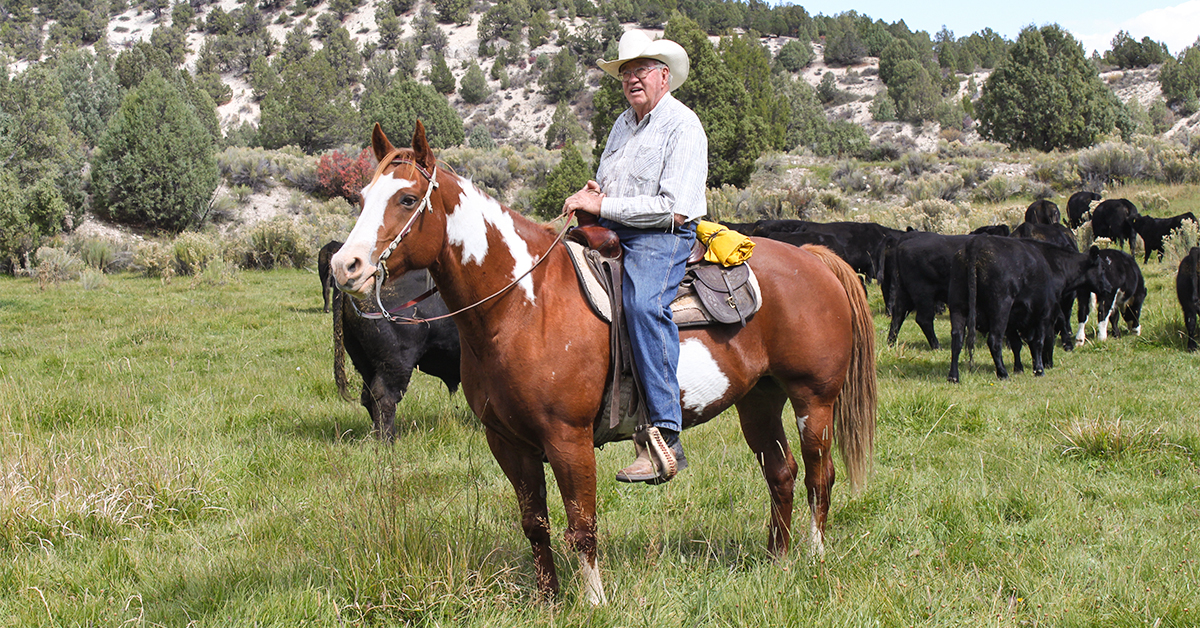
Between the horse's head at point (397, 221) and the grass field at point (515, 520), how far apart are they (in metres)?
0.89

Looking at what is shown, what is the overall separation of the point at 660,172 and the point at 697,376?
3.21 ft

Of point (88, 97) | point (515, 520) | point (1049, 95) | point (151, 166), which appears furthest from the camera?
point (88, 97)

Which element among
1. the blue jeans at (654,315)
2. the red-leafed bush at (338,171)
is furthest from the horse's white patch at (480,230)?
the red-leafed bush at (338,171)

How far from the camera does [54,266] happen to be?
59.1 feet

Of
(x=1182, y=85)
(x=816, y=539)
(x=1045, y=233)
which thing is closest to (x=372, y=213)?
(x=816, y=539)

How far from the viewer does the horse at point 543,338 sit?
312 cm

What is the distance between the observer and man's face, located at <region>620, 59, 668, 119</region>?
383 cm

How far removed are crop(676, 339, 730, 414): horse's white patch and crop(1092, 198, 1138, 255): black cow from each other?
19.3m

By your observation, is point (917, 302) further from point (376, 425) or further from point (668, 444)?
point (668, 444)

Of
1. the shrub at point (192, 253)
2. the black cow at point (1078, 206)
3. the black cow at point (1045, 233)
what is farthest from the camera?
the black cow at point (1078, 206)

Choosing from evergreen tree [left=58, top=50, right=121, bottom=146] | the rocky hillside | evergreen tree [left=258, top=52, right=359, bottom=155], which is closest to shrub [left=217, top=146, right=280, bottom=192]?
evergreen tree [left=58, top=50, right=121, bottom=146]

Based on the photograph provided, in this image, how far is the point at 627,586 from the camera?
11.8ft

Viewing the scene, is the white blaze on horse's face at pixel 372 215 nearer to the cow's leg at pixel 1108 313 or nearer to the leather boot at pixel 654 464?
the leather boot at pixel 654 464

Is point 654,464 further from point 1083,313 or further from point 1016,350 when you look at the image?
point 1083,313
